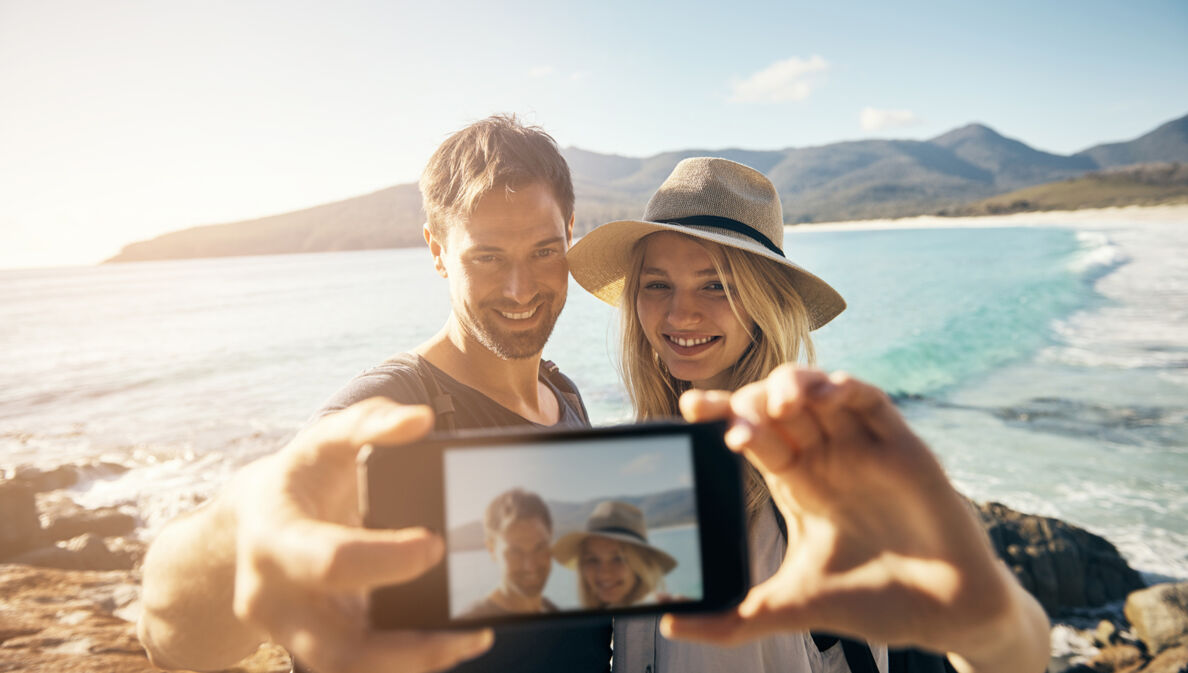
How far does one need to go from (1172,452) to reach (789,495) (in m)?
11.9

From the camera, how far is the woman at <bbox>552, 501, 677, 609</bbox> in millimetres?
1302

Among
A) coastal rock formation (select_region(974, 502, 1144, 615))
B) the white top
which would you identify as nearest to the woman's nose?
the white top

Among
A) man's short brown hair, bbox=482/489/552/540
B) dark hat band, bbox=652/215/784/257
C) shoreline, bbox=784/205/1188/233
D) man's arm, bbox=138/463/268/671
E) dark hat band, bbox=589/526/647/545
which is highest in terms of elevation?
shoreline, bbox=784/205/1188/233

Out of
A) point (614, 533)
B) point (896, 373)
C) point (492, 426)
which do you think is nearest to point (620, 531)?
point (614, 533)

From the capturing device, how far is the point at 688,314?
2932mm

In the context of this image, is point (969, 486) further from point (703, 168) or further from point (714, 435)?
point (714, 435)

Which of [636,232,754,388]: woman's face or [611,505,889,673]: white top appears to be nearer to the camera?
[611,505,889,673]: white top

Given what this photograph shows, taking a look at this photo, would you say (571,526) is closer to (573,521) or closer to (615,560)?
(573,521)

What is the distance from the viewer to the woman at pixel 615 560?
4.27 ft

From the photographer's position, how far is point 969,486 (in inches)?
345

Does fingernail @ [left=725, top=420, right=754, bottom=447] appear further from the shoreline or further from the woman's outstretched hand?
the shoreline

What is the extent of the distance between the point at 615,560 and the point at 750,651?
3.89 feet

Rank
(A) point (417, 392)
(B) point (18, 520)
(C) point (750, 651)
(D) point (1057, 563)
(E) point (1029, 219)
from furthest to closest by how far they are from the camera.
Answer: (E) point (1029, 219), (B) point (18, 520), (D) point (1057, 563), (A) point (417, 392), (C) point (750, 651)

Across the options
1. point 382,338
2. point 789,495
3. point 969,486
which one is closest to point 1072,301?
point 969,486
